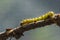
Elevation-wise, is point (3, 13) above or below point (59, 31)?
above

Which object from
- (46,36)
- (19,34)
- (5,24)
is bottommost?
(46,36)

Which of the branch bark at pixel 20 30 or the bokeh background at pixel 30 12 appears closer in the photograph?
the branch bark at pixel 20 30

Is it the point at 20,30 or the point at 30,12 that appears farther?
the point at 30,12

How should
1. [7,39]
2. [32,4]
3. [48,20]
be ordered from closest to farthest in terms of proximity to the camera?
1. [48,20]
2. [7,39]
3. [32,4]

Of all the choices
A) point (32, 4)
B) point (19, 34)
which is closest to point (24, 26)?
point (19, 34)

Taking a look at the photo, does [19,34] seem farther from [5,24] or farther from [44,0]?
[44,0]

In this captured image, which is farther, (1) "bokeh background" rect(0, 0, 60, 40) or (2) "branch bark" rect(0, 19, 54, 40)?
(1) "bokeh background" rect(0, 0, 60, 40)

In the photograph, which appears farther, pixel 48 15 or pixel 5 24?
pixel 5 24

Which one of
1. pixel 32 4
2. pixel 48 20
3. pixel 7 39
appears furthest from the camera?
pixel 32 4
